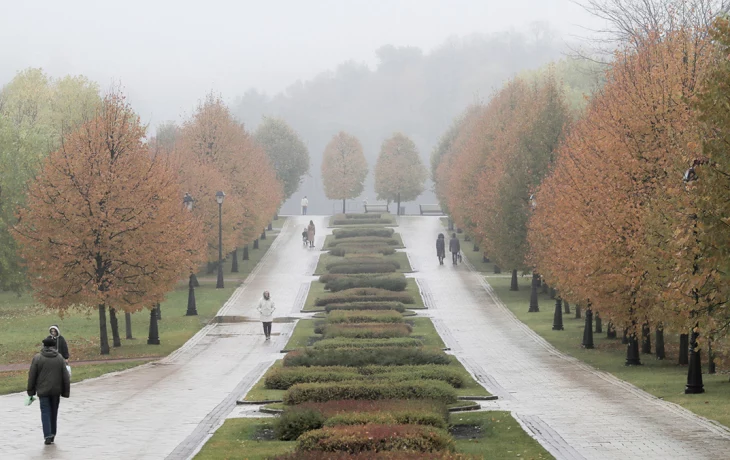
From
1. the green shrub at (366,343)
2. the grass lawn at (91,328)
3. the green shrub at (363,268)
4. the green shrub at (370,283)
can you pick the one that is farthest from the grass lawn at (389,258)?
the green shrub at (366,343)

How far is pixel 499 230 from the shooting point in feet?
162

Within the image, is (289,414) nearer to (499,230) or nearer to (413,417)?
(413,417)

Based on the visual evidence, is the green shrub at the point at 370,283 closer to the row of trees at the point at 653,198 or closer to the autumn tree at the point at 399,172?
the row of trees at the point at 653,198

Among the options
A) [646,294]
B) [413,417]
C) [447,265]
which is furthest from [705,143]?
[447,265]

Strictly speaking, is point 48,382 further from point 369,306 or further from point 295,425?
point 369,306

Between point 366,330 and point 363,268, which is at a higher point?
point 363,268

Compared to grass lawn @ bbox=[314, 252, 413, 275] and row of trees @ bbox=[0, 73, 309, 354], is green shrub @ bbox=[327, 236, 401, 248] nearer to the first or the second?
grass lawn @ bbox=[314, 252, 413, 275]

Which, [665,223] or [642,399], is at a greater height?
[665,223]

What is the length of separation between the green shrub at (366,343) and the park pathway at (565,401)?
1.64 metres

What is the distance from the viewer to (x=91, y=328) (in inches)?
1635

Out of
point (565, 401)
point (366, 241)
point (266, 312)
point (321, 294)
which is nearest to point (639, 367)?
point (565, 401)

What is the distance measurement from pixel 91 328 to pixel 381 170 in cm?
6676

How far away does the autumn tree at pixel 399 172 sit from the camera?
10594 cm

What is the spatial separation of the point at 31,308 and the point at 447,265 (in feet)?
91.8
